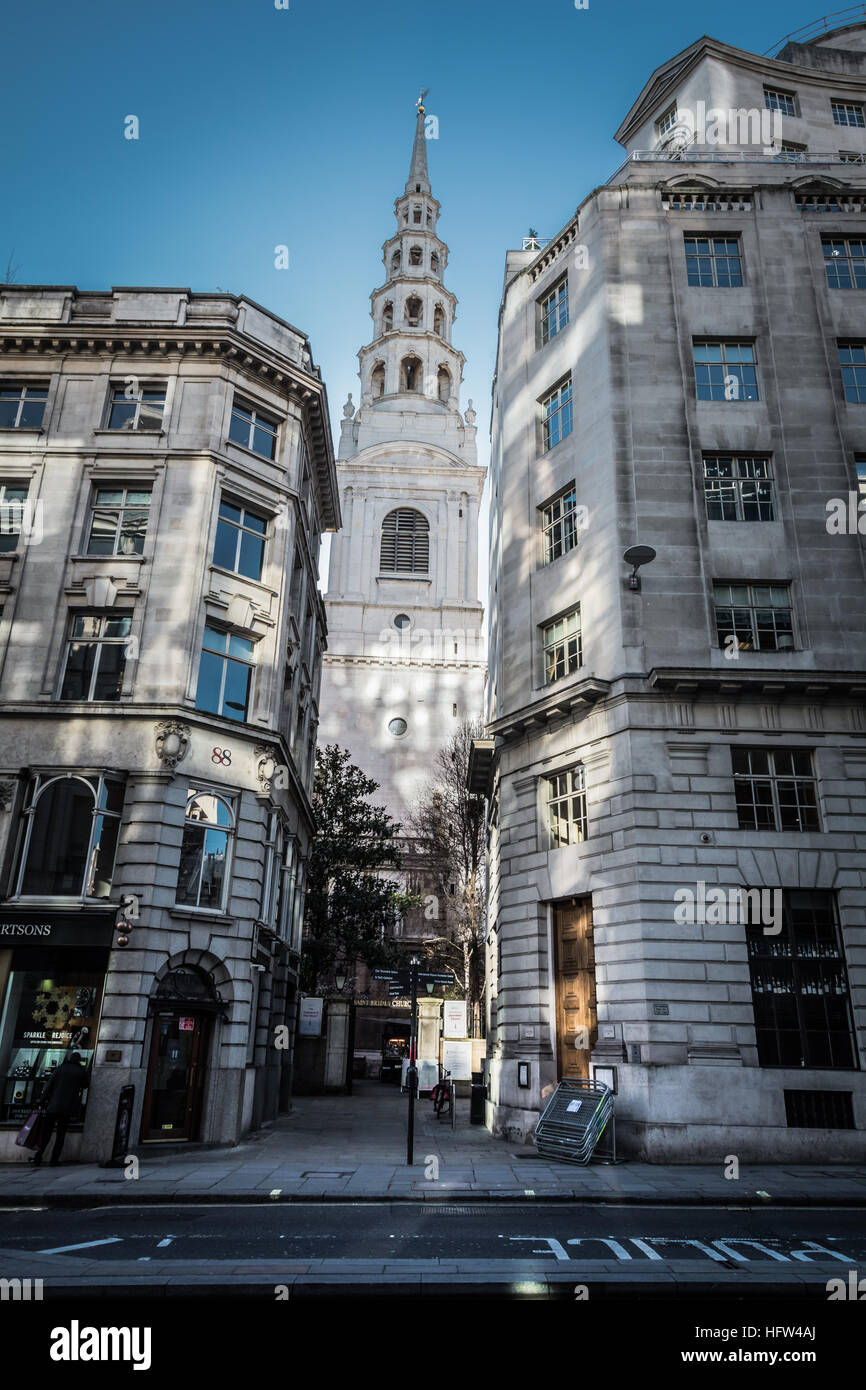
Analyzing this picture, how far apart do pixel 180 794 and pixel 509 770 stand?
8914 mm

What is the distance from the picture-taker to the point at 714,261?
84.7ft

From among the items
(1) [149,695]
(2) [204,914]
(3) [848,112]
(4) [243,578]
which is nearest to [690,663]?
(4) [243,578]

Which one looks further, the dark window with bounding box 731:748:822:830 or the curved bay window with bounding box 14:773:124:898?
the dark window with bounding box 731:748:822:830

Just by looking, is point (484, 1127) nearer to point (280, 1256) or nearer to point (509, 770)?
point (509, 770)

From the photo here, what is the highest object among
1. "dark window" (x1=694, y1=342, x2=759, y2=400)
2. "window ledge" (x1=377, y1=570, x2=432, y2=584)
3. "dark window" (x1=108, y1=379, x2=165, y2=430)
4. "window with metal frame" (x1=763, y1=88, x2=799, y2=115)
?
"window ledge" (x1=377, y1=570, x2=432, y2=584)

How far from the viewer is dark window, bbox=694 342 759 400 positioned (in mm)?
24250

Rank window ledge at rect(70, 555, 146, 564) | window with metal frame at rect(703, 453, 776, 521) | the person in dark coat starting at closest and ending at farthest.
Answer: the person in dark coat, window ledge at rect(70, 555, 146, 564), window with metal frame at rect(703, 453, 776, 521)

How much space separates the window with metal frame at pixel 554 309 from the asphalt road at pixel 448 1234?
77.8 ft

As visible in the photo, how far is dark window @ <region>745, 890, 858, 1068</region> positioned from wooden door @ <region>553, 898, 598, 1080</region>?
3591 mm

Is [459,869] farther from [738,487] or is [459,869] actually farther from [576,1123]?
[576,1123]

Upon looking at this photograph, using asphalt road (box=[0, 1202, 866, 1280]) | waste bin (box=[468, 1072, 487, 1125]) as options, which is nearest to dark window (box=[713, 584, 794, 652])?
asphalt road (box=[0, 1202, 866, 1280])

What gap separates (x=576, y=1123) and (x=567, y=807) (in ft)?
24.7

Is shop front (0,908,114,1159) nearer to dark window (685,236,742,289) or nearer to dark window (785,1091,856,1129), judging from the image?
dark window (785,1091,856,1129)

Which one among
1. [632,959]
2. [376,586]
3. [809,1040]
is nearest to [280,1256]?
[632,959]
